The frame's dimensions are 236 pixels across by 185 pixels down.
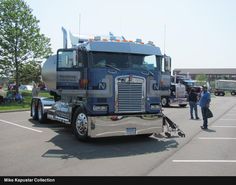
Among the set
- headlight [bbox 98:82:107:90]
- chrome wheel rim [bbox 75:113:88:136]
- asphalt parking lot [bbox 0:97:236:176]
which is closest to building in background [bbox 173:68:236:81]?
asphalt parking lot [bbox 0:97:236:176]

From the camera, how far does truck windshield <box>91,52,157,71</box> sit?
948 cm

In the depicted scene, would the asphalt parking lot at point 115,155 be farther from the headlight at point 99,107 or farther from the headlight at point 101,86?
the headlight at point 101,86

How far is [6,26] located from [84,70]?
22303 millimetres

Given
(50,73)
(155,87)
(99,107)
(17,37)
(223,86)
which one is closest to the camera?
(99,107)

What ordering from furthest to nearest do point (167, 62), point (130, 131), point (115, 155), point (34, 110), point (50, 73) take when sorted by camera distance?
1. point (34, 110)
2. point (50, 73)
3. point (167, 62)
4. point (130, 131)
5. point (115, 155)

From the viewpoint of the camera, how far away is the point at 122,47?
9859 mm

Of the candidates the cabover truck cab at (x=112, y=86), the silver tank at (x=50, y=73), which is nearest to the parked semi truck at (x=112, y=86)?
the cabover truck cab at (x=112, y=86)

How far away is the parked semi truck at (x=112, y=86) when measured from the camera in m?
9.29

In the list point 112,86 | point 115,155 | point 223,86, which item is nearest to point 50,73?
point 112,86

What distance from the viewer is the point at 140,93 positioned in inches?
387

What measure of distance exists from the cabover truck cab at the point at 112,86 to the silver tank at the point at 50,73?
1306 millimetres

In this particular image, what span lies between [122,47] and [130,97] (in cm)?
156

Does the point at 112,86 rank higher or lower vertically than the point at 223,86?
higher

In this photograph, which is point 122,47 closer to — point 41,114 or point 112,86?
point 112,86
